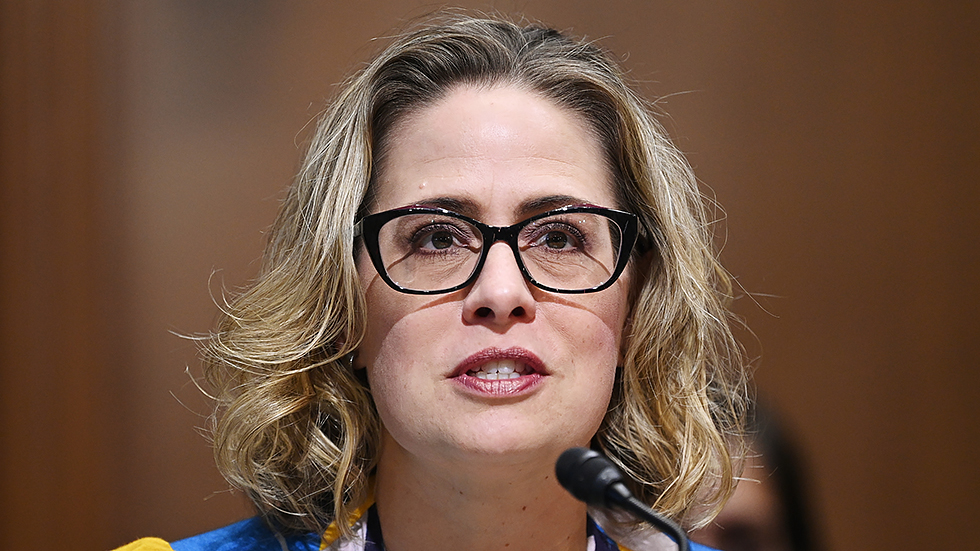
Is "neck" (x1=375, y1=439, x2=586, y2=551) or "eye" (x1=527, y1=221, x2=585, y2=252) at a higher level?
"eye" (x1=527, y1=221, x2=585, y2=252)

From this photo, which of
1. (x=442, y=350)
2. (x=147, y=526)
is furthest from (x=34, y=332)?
(x=442, y=350)

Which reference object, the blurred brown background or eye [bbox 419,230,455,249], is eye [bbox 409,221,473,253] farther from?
the blurred brown background

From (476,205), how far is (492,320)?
0.17 m

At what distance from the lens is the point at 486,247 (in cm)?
111

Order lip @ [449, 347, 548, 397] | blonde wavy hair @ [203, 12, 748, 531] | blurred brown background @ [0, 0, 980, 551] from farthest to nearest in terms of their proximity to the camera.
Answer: blurred brown background @ [0, 0, 980, 551], blonde wavy hair @ [203, 12, 748, 531], lip @ [449, 347, 548, 397]

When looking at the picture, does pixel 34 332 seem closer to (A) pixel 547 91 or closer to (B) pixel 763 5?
(A) pixel 547 91

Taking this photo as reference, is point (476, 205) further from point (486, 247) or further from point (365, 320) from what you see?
point (365, 320)

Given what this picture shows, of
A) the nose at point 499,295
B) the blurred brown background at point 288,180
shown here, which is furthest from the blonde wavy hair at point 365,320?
the blurred brown background at point 288,180

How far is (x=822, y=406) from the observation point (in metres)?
2.13

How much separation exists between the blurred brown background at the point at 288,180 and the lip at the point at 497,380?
1.14 metres

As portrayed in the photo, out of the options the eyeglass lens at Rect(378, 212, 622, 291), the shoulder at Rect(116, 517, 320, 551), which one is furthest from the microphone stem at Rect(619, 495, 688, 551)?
the shoulder at Rect(116, 517, 320, 551)

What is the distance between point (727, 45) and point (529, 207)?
4.01 ft

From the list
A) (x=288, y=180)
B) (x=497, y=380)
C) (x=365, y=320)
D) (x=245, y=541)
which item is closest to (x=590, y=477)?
(x=497, y=380)

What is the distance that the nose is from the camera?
1059mm
